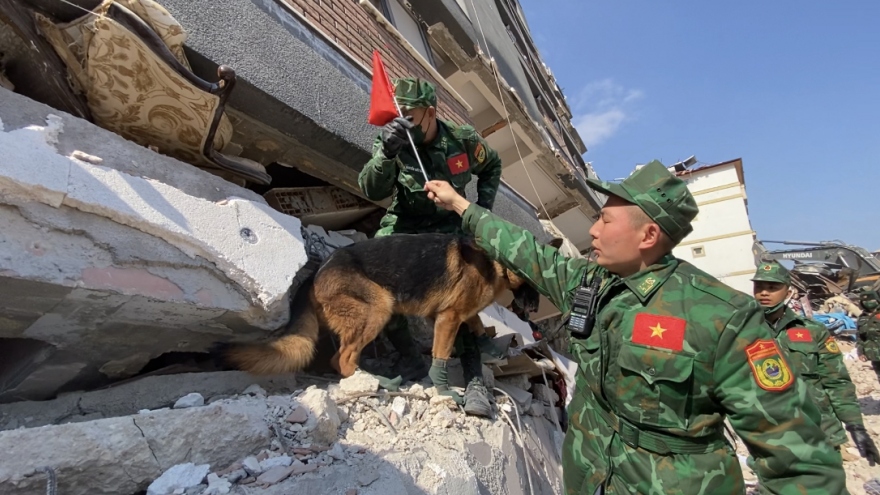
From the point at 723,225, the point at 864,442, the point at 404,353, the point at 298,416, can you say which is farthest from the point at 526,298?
the point at 723,225

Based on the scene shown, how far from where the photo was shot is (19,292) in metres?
1.87

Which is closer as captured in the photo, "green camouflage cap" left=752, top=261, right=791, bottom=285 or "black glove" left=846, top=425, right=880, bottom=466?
"green camouflage cap" left=752, top=261, right=791, bottom=285

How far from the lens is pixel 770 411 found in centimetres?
139

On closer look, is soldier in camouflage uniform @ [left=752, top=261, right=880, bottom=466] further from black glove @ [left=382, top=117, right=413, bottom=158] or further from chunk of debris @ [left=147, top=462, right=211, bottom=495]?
chunk of debris @ [left=147, top=462, right=211, bottom=495]

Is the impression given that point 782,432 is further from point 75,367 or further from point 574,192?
point 574,192

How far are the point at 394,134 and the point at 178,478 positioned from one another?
2.04 m

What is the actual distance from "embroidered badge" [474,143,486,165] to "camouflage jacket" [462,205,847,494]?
201cm

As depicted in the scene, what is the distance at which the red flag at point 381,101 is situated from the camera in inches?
120

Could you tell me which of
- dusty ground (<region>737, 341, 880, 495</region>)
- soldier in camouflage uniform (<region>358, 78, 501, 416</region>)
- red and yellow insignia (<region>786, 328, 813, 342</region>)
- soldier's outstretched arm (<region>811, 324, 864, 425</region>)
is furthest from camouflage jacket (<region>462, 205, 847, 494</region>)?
dusty ground (<region>737, 341, 880, 495</region>)

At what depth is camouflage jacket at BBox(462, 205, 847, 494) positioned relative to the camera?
1.38 m

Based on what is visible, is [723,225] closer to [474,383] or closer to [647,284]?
[474,383]

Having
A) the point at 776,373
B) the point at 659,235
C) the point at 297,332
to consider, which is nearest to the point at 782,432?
the point at 776,373

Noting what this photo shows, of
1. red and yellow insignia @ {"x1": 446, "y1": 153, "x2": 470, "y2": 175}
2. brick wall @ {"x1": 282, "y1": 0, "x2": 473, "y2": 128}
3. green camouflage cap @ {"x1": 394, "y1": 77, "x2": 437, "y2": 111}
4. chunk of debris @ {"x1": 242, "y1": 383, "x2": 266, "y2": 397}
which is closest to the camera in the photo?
chunk of debris @ {"x1": 242, "y1": 383, "x2": 266, "y2": 397}

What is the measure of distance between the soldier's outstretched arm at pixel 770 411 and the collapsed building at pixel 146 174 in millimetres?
2083
